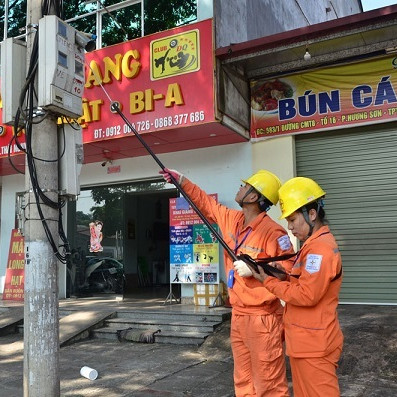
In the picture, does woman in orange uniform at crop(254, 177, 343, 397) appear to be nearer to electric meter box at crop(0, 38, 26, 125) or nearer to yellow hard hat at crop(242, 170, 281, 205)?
yellow hard hat at crop(242, 170, 281, 205)

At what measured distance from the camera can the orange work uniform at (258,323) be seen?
3.33m

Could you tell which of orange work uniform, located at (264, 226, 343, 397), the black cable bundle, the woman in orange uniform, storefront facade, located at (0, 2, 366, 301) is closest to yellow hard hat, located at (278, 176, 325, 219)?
the woman in orange uniform

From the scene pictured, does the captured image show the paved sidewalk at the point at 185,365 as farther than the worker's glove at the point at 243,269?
Yes

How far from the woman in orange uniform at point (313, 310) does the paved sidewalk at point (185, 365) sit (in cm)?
239

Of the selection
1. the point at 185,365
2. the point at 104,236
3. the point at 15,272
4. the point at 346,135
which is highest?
the point at 346,135

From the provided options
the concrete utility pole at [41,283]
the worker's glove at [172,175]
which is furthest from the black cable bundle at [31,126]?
the worker's glove at [172,175]

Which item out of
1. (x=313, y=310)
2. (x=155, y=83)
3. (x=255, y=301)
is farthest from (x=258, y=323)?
(x=155, y=83)

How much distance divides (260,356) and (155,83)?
21.3 ft

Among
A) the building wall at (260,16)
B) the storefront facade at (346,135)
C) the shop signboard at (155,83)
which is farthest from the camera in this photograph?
the building wall at (260,16)

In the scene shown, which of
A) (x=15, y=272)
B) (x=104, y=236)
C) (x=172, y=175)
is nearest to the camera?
(x=172, y=175)

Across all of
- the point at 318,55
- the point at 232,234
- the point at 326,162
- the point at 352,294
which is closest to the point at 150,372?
the point at 232,234

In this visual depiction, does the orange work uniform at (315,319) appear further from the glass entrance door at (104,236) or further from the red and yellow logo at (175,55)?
the glass entrance door at (104,236)

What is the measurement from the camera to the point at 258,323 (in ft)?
11.1

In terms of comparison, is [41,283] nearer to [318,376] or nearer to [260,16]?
[318,376]
